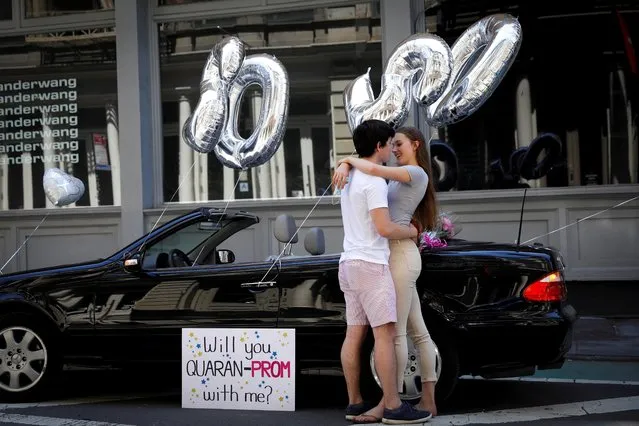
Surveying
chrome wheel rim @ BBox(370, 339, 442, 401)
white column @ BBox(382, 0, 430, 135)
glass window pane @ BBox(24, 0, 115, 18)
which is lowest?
chrome wheel rim @ BBox(370, 339, 442, 401)

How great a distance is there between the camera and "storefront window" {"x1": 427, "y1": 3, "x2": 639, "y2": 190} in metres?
11.0

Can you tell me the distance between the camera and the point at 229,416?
20.7 feet

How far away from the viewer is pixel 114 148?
12.5 m

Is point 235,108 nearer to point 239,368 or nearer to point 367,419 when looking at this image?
point 239,368

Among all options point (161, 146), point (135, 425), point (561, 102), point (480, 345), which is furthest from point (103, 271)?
point (561, 102)

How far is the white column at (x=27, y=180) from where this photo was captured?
1291 centimetres

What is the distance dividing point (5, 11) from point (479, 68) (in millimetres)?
8210

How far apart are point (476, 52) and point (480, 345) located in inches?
119

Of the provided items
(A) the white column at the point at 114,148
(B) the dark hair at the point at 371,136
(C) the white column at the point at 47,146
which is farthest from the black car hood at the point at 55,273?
(C) the white column at the point at 47,146

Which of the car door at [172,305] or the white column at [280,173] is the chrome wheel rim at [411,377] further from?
the white column at [280,173]

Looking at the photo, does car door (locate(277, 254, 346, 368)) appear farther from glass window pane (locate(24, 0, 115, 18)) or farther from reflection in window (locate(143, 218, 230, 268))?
glass window pane (locate(24, 0, 115, 18))

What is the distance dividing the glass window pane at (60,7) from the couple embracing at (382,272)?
25.5ft

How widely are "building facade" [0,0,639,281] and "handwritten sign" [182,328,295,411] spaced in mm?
3982

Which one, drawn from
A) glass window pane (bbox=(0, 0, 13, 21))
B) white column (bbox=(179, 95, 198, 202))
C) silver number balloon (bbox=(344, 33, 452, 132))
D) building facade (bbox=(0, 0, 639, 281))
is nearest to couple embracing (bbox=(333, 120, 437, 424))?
silver number balloon (bbox=(344, 33, 452, 132))
